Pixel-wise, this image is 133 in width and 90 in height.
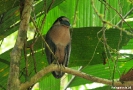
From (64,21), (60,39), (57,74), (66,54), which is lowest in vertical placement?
(57,74)

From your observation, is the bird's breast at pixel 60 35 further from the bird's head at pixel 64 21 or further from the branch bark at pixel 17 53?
the branch bark at pixel 17 53

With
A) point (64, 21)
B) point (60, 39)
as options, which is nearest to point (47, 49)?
point (60, 39)

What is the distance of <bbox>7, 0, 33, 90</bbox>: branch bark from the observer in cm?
121

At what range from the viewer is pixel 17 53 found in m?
1.25

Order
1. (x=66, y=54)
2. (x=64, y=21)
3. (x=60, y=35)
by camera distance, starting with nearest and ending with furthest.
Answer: (x=64, y=21), (x=60, y=35), (x=66, y=54)

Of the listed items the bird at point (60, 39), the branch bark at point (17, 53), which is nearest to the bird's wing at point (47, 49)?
the bird at point (60, 39)

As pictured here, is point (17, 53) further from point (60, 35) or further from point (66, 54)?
point (66, 54)

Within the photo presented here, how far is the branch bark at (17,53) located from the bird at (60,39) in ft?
2.02

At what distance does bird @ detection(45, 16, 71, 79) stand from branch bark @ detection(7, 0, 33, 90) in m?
0.62

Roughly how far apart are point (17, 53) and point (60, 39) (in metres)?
0.93

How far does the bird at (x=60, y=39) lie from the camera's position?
202 cm

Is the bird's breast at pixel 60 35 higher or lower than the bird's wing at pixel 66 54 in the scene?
higher

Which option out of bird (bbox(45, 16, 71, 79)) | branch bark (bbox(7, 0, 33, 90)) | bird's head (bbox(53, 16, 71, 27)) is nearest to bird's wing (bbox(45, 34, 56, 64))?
bird (bbox(45, 16, 71, 79))

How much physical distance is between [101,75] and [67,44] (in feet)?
1.13
